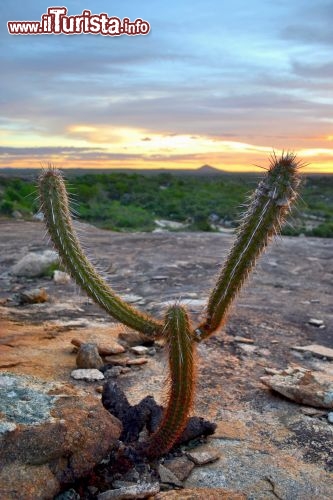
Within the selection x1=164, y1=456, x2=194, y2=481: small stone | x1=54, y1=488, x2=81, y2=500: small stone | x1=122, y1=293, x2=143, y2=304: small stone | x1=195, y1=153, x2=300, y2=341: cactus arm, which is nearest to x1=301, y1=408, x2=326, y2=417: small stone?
x1=164, y1=456, x2=194, y2=481: small stone

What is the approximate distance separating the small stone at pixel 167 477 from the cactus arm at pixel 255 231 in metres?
0.83

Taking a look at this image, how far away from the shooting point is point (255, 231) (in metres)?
3.42

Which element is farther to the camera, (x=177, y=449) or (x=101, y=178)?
(x=101, y=178)

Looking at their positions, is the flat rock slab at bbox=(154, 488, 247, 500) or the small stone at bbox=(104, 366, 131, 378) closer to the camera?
the flat rock slab at bbox=(154, 488, 247, 500)

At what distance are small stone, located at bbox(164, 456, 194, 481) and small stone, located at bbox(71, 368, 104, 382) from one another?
1.39 metres

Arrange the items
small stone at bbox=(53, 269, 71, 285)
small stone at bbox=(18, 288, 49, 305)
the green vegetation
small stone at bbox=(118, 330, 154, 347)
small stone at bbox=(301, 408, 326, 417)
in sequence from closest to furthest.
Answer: small stone at bbox=(301, 408, 326, 417) → small stone at bbox=(118, 330, 154, 347) → small stone at bbox=(18, 288, 49, 305) → small stone at bbox=(53, 269, 71, 285) → the green vegetation

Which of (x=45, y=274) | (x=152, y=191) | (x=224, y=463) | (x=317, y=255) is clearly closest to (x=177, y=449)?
(x=224, y=463)

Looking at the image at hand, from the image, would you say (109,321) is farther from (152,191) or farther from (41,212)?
(152,191)

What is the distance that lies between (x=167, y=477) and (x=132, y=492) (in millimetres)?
431

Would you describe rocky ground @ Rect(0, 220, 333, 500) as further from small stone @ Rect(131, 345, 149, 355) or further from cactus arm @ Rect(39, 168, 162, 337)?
cactus arm @ Rect(39, 168, 162, 337)

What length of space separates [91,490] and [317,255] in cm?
921

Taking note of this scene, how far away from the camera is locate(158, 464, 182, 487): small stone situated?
3521 millimetres

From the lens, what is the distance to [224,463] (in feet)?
12.5

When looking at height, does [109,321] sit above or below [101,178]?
below
